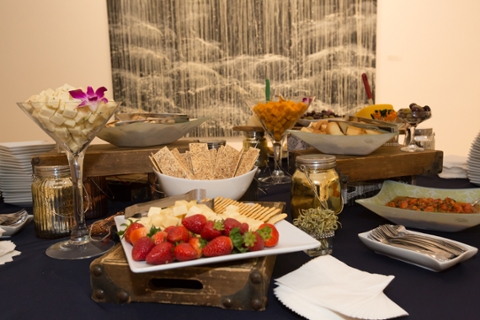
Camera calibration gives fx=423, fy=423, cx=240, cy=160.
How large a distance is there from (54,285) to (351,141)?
96cm

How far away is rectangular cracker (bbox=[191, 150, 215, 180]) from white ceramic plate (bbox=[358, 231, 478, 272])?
0.50 metres

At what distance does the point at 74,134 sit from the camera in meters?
1.07

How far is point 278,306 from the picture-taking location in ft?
2.50

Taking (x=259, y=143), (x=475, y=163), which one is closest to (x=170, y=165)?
(x=259, y=143)

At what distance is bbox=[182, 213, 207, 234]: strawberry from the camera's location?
0.80 meters

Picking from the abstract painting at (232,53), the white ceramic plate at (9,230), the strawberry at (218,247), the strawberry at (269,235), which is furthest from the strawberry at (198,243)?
the abstract painting at (232,53)

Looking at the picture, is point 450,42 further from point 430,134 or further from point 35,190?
point 35,190

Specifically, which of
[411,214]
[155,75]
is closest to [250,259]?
[411,214]

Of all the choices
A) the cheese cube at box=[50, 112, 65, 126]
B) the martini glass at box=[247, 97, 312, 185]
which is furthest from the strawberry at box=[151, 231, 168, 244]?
the martini glass at box=[247, 97, 312, 185]

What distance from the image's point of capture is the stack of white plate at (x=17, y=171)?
5.14 feet

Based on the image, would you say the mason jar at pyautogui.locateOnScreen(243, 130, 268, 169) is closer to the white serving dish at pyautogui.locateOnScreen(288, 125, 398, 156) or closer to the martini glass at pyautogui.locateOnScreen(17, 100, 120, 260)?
the white serving dish at pyautogui.locateOnScreen(288, 125, 398, 156)

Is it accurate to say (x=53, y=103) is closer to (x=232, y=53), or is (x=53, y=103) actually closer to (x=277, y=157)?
(x=277, y=157)

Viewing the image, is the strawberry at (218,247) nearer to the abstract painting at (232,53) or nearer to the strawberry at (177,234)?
the strawberry at (177,234)

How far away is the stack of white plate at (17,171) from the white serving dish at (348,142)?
99 centimetres
